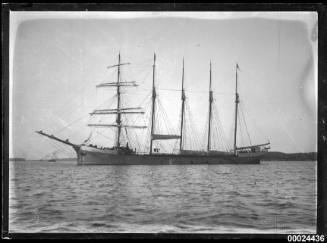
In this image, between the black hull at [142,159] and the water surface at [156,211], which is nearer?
the water surface at [156,211]

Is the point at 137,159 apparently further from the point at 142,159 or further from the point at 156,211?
the point at 156,211

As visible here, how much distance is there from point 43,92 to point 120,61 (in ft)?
8.32

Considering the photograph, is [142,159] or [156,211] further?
[142,159]

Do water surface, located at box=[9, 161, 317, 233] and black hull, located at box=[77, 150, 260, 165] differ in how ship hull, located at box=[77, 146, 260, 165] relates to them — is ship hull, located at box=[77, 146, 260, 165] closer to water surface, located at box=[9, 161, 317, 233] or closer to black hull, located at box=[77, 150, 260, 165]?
black hull, located at box=[77, 150, 260, 165]

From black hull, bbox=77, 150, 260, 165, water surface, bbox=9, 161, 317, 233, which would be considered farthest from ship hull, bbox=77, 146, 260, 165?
water surface, bbox=9, 161, 317, 233

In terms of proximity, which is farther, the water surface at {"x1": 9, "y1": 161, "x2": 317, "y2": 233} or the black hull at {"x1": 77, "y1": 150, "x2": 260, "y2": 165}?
the black hull at {"x1": 77, "y1": 150, "x2": 260, "y2": 165}

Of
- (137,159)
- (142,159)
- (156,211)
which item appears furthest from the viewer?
(142,159)

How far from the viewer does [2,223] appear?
10.4 m

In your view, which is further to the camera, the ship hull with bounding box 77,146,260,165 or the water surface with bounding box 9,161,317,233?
the ship hull with bounding box 77,146,260,165

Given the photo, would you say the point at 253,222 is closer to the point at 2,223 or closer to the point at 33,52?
the point at 2,223

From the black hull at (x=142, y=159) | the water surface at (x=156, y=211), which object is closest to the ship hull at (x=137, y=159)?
the black hull at (x=142, y=159)

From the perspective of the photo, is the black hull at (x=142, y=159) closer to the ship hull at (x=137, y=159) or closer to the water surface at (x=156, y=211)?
the ship hull at (x=137, y=159)

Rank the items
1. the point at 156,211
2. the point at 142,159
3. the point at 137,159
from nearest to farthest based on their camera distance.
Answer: the point at 156,211 → the point at 137,159 → the point at 142,159

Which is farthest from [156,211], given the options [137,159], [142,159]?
[142,159]
